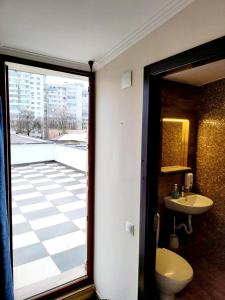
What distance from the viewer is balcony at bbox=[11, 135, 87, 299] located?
7.14 ft

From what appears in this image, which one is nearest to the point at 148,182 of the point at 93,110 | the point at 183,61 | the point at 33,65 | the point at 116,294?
the point at 183,61

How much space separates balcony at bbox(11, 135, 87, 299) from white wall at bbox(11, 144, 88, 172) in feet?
0.12

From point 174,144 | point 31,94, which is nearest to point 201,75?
point 174,144

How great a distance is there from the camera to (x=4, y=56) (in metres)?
1.59

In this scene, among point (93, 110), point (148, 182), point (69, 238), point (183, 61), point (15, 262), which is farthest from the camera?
point (69, 238)

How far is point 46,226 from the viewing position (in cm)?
323

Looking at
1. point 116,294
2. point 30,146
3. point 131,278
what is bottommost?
point 116,294

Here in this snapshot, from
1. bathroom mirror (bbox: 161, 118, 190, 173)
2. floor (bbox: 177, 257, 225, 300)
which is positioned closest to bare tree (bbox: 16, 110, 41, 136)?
bathroom mirror (bbox: 161, 118, 190, 173)

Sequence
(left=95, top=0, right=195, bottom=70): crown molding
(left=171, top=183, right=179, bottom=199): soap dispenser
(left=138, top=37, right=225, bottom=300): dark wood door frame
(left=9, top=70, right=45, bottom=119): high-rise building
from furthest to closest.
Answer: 1. (left=9, top=70, right=45, bottom=119): high-rise building
2. (left=171, top=183, right=179, bottom=199): soap dispenser
3. (left=138, top=37, right=225, bottom=300): dark wood door frame
4. (left=95, top=0, right=195, bottom=70): crown molding

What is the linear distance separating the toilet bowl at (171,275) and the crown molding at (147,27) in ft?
5.93

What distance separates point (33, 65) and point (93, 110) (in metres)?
0.63

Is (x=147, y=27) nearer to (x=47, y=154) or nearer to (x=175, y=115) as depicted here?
(x=175, y=115)

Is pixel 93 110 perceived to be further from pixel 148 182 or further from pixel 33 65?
pixel 148 182

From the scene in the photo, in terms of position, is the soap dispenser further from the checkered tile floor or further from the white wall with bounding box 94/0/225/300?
the checkered tile floor
